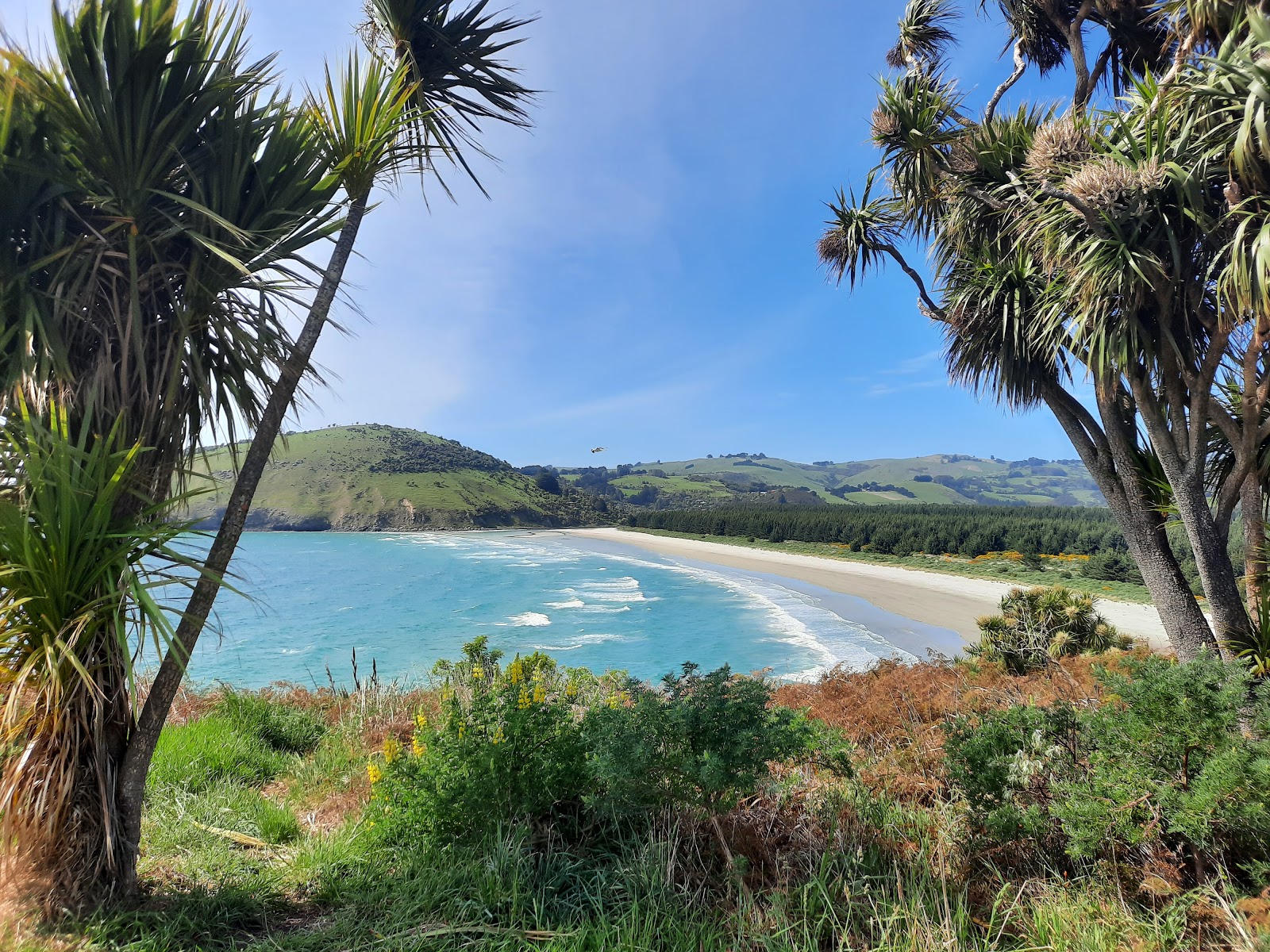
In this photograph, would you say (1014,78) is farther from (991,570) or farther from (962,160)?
(991,570)

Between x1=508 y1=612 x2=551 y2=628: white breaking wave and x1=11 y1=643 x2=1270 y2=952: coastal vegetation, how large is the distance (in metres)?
18.7

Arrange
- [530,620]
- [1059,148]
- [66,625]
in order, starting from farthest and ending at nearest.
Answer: [530,620] → [1059,148] → [66,625]

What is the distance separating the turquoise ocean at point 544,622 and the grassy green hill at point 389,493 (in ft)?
147

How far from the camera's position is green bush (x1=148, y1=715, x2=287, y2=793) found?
13.8 ft

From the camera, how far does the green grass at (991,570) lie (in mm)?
22078

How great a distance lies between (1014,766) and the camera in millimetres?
2586

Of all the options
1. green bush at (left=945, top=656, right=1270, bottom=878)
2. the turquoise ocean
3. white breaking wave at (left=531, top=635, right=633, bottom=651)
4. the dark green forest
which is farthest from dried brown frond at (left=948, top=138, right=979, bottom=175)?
the dark green forest

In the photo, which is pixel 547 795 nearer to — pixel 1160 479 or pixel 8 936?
pixel 8 936

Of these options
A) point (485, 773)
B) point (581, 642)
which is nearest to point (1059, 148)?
point (485, 773)

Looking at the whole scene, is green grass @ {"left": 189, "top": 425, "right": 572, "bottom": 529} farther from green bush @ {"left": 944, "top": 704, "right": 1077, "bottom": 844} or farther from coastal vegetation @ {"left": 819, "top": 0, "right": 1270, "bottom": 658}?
green bush @ {"left": 944, "top": 704, "right": 1077, "bottom": 844}

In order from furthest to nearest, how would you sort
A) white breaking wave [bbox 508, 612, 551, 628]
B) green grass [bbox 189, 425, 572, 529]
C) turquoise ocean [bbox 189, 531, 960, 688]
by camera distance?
green grass [bbox 189, 425, 572, 529]
white breaking wave [bbox 508, 612, 551, 628]
turquoise ocean [bbox 189, 531, 960, 688]

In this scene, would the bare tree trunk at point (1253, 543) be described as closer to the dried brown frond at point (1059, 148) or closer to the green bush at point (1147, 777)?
the green bush at point (1147, 777)

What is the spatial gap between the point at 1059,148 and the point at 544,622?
2161cm

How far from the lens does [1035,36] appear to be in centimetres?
618
